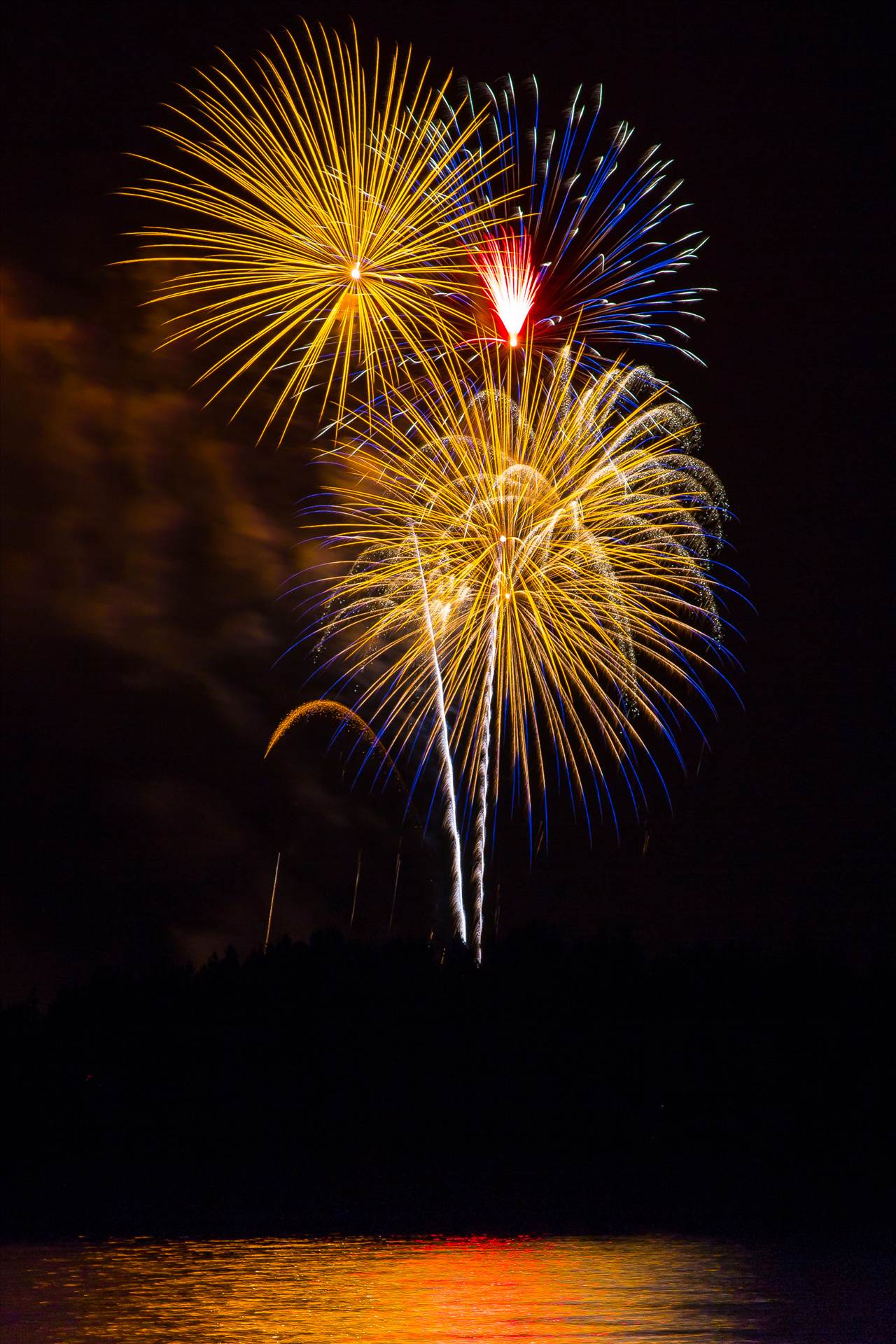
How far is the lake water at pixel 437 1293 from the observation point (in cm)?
1280

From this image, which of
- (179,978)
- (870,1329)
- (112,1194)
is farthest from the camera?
(179,978)

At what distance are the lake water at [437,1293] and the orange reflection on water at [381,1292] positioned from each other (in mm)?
30

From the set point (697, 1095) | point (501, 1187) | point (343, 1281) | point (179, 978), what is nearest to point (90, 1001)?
→ point (179, 978)

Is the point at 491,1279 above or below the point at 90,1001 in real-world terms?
below

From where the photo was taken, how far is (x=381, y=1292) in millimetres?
15180

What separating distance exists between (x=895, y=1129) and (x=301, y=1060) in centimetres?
1013

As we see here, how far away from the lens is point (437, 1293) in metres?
15.0

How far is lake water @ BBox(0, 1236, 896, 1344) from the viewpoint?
1280cm

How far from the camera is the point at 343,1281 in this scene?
16000 millimetres

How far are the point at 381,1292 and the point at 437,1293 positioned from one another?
22.6 inches

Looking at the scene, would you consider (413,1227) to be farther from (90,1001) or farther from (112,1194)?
(90,1001)

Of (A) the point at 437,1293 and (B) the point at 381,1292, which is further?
(B) the point at 381,1292

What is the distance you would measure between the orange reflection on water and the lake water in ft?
0.10

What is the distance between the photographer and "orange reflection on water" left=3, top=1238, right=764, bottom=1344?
12.9 meters
